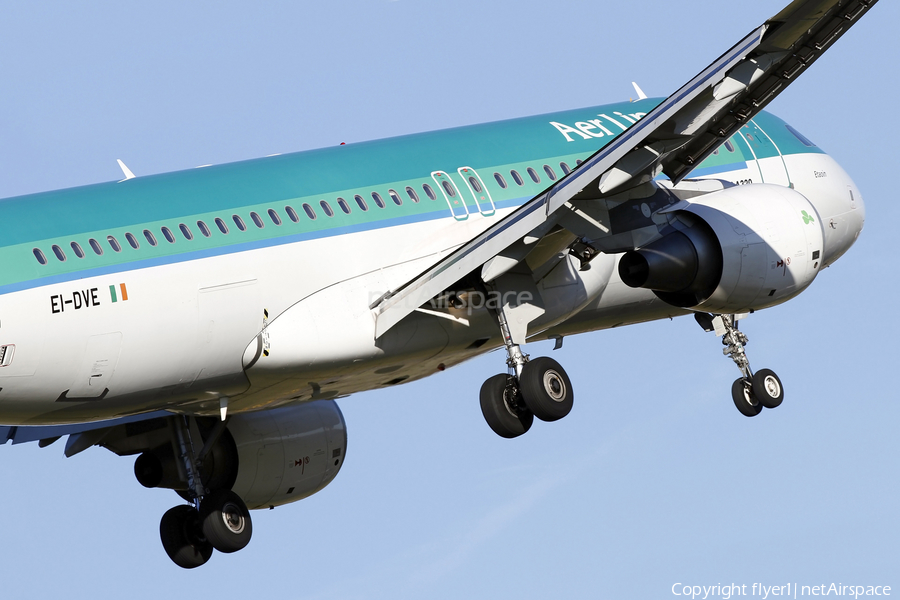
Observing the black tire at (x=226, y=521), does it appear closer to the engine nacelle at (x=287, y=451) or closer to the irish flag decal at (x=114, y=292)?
the engine nacelle at (x=287, y=451)

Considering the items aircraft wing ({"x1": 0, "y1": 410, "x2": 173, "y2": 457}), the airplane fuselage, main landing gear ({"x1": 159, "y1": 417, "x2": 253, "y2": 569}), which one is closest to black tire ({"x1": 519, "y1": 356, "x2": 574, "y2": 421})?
the airplane fuselage

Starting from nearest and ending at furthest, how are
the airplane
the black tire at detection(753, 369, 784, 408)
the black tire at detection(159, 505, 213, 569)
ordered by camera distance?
the airplane
the black tire at detection(159, 505, 213, 569)
the black tire at detection(753, 369, 784, 408)

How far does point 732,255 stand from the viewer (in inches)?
849

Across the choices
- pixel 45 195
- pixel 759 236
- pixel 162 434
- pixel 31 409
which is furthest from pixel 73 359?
pixel 759 236

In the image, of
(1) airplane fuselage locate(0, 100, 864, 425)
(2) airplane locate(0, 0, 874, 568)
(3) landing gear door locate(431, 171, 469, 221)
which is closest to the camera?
(2) airplane locate(0, 0, 874, 568)

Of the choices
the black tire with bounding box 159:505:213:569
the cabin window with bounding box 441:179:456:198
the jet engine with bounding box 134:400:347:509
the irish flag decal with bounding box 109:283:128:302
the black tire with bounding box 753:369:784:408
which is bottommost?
the black tire with bounding box 159:505:213:569

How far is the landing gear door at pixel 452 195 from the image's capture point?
23.4 meters

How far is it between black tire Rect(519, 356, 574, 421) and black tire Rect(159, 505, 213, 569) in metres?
6.44

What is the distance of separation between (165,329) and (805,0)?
28.8 feet

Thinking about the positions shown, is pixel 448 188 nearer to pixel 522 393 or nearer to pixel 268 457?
pixel 522 393

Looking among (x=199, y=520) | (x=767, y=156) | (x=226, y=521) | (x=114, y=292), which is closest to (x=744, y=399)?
(x=767, y=156)

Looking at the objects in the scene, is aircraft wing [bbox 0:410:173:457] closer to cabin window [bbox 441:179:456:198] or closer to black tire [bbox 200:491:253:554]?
black tire [bbox 200:491:253:554]

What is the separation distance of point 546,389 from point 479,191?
3621mm

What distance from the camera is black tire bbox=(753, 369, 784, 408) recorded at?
25.7 metres
